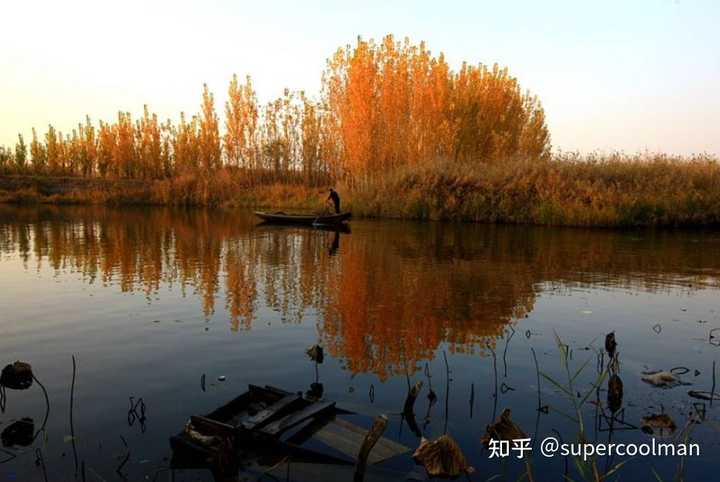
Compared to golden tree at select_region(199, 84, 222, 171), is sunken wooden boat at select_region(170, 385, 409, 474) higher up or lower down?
lower down

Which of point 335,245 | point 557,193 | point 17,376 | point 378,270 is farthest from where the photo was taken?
point 557,193

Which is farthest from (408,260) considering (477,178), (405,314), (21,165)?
(21,165)

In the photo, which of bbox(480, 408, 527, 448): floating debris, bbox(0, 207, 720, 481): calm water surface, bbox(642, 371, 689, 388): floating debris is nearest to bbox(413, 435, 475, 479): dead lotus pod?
bbox(0, 207, 720, 481): calm water surface

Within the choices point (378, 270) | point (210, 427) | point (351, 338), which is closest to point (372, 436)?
point (210, 427)

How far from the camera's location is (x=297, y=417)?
13.9ft

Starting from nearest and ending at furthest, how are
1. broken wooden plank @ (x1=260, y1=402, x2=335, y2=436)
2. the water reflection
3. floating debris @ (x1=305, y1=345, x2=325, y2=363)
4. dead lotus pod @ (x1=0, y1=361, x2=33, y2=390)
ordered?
broken wooden plank @ (x1=260, y1=402, x2=335, y2=436), dead lotus pod @ (x1=0, y1=361, x2=33, y2=390), floating debris @ (x1=305, y1=345, x2=325, y2=363), the water reflection

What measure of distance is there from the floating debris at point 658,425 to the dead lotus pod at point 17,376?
567 centimetres

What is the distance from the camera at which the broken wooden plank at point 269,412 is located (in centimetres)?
403

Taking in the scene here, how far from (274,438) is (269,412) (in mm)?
327

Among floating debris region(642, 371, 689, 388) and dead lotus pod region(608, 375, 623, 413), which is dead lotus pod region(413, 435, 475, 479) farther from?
floating debris region(642, 371, 689, 388)

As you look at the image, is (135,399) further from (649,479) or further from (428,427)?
(649,479)

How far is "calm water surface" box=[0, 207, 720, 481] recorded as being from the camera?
4.41 meters

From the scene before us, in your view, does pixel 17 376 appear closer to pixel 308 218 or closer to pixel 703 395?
pixel 703 395

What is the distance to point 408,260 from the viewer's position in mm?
14266
